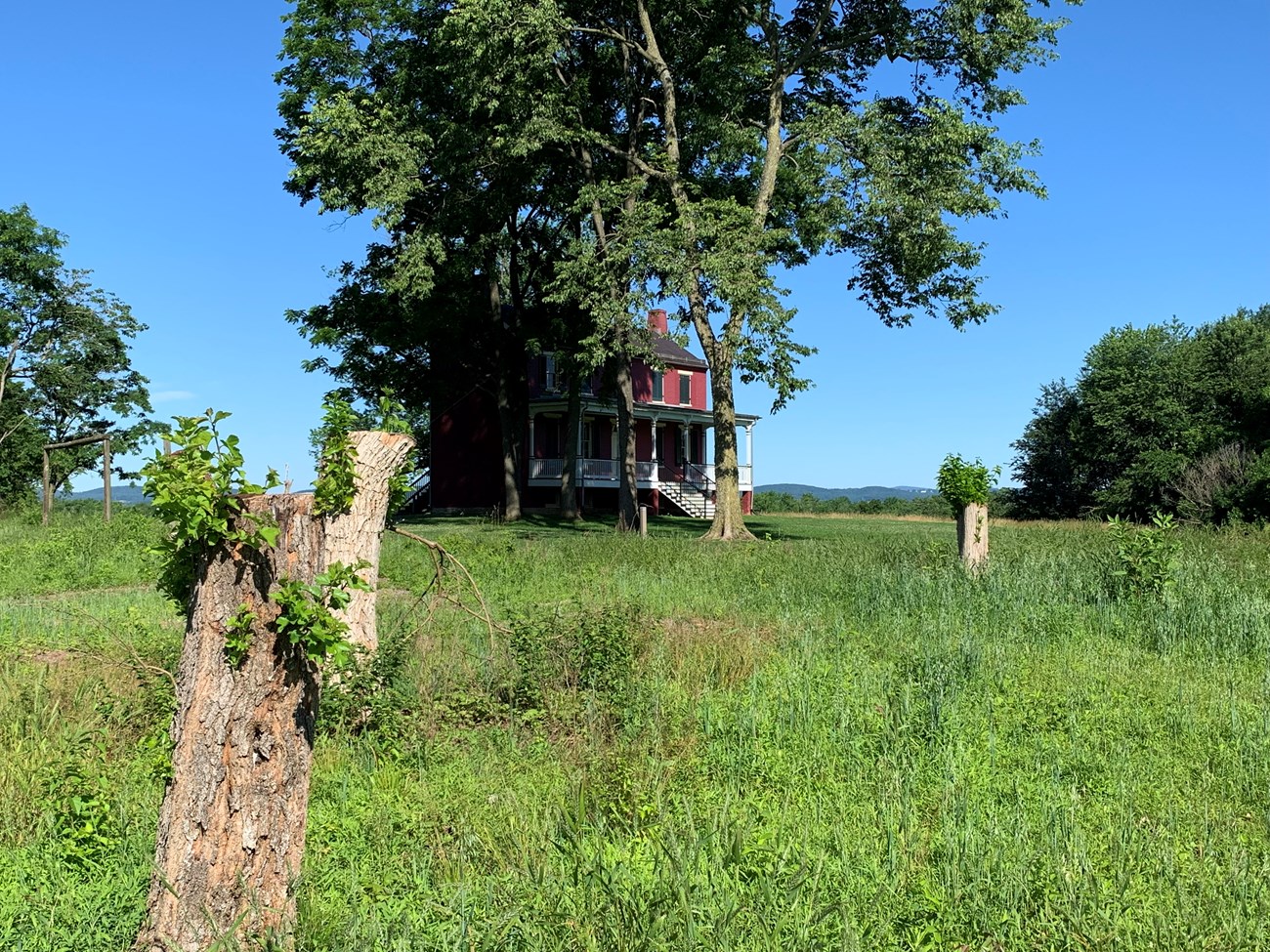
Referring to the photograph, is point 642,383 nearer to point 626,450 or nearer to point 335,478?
point 626,450

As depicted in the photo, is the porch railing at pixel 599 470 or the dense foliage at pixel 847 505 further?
the dense foliage at pixel 847 505

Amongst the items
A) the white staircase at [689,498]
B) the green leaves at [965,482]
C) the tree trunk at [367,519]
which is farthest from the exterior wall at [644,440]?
the tree trunk at [367,519]

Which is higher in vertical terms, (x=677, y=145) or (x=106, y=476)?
(x=677, y=145)

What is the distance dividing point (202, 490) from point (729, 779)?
3080mm

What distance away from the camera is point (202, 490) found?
11.6 feet

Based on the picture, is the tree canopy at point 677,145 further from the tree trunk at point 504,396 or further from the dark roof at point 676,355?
the dark roof at point 676,355

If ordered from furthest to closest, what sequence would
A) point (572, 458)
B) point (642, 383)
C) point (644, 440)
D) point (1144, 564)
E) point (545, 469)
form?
point (642, 383)
point (644, 440)
point (545, 469)
point (572, 458)
point (1144, 564)

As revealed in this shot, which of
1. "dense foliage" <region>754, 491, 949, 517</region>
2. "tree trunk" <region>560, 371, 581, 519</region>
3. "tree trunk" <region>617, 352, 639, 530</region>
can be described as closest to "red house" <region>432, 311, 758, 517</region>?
"tree trunk" <region>560, 371, 581, 519</region>

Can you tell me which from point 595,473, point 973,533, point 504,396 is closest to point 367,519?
point 973,533

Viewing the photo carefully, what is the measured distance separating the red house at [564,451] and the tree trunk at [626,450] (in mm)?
9342

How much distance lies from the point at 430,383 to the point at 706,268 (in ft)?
Result: 54.1

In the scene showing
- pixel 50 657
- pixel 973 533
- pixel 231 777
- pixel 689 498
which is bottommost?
pixel 50 657

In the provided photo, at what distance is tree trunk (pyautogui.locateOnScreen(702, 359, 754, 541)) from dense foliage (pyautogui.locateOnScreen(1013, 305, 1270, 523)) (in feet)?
65.4

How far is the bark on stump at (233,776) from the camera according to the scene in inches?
141
